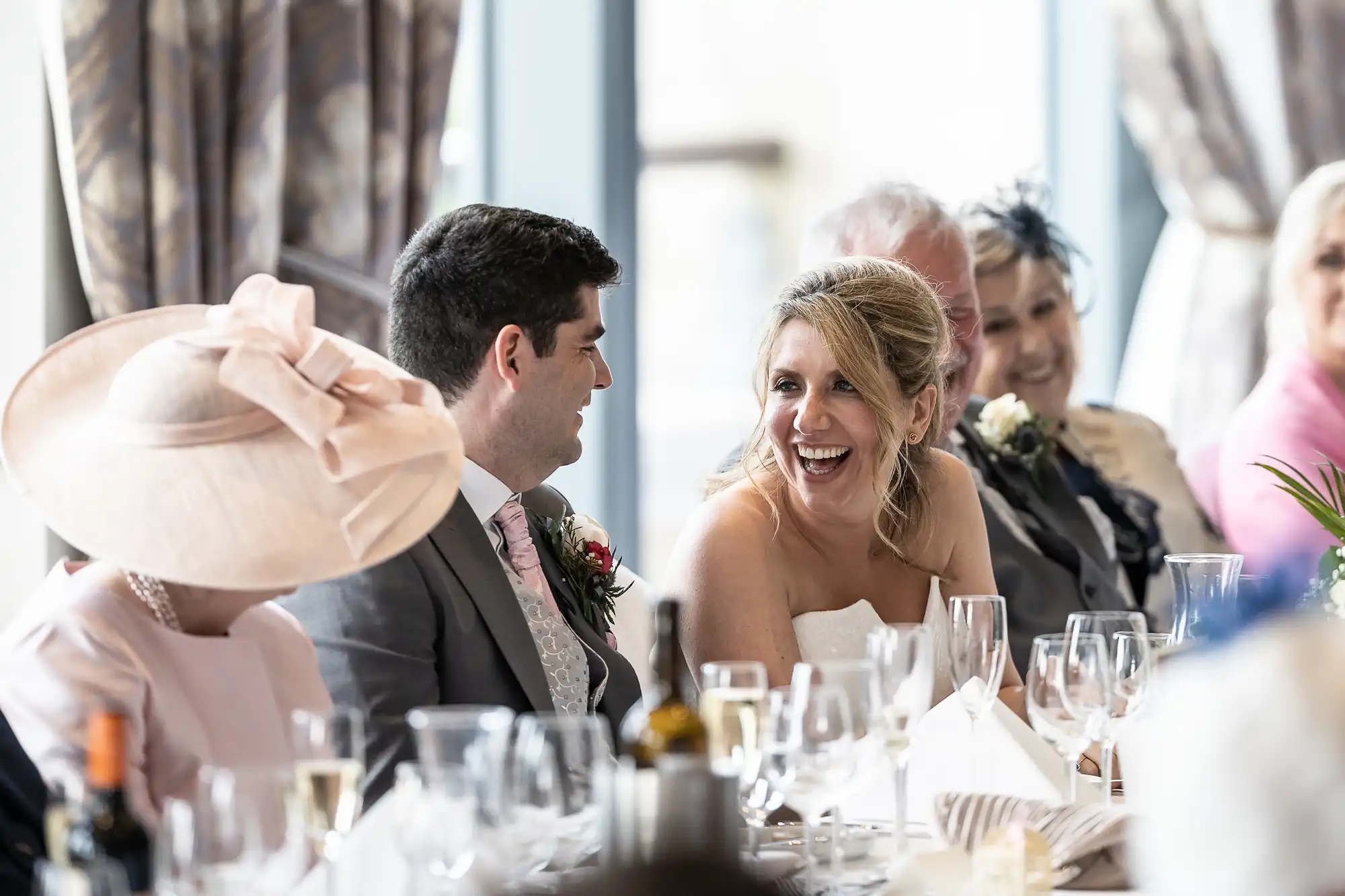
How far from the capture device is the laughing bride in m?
2.72

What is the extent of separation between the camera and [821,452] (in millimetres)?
2766

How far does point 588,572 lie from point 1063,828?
1.01 m

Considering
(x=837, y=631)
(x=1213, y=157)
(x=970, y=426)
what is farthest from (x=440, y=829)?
(x=1213, y=157)

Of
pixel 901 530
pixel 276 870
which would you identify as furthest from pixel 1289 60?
pixel 276 870

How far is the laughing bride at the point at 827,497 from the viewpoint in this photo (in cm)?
272

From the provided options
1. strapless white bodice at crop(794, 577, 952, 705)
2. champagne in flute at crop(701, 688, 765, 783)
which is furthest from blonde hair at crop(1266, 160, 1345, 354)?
champagne in flute at crop(701, 688, 765, 783)

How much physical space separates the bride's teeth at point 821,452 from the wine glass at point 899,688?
1086 millimetres

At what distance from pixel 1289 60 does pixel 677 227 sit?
2168 mm

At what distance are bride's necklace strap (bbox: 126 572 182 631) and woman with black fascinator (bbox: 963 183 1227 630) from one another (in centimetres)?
264

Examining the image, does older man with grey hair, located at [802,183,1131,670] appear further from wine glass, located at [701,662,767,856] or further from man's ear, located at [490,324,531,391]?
wine glass, located at [701,662,767,856]

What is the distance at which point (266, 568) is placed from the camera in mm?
1638

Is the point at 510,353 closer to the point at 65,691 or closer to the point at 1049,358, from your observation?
the point at 65,691

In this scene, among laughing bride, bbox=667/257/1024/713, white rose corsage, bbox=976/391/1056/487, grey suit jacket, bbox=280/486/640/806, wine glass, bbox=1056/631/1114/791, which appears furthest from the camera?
white rose corsage, bbox=976/391/1056/487

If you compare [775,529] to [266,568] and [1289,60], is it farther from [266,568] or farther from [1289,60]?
[1289,60]
